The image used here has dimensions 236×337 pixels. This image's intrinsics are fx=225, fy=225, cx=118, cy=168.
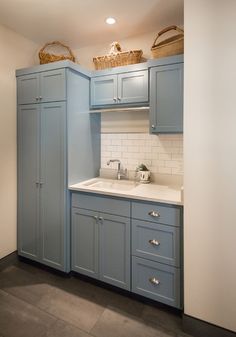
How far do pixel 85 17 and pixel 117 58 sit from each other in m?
0.47

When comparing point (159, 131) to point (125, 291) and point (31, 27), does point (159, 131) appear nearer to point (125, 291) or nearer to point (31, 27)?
point (125, 291)

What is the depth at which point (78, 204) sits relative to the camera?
2.25 m

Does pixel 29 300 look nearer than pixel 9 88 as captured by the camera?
Result: Yes

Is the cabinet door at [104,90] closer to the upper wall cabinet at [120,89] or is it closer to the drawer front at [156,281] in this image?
the upper wall cabinet at [120,89]

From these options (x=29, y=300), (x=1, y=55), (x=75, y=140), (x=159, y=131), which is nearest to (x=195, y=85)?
(x=159, y=131)

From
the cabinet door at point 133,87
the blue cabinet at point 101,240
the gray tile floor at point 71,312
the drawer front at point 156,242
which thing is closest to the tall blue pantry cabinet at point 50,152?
the blue cabinet at point 101,240

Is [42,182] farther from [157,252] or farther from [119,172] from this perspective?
[157,252]

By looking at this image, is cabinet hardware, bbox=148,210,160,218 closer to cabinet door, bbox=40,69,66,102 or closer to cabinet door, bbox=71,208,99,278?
cabinet door, bbox=71,208,99,278

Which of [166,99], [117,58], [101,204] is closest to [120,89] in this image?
[117,58]

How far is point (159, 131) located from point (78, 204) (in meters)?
1.06

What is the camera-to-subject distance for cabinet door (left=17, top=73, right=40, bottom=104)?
2357 mm

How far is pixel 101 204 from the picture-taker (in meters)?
2.12

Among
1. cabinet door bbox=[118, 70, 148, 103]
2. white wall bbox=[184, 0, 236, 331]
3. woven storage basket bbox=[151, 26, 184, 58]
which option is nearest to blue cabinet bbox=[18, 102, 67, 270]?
cabinet door bbox=[118, 70, 148, 103]

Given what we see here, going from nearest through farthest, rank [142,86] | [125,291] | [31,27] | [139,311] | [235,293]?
[235,293] < [139,311] < [125,291] < [142,86] < [31,27]
